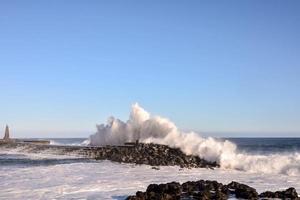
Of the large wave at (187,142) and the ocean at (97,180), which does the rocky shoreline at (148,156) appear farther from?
the ocean at (97,180)

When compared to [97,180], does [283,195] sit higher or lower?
lower

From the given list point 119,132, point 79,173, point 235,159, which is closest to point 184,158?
point 235,159

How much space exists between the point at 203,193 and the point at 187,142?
21673mm

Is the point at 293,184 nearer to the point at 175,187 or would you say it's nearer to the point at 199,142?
the point at 175,187

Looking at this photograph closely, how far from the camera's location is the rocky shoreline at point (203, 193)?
14.6 m

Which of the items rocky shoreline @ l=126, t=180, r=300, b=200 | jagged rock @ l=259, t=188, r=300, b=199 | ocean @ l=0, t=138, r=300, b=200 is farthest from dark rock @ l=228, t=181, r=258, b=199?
ocean @ l=0, t=138, r=300, b=200

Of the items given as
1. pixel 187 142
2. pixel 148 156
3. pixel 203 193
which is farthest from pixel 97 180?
pixel 187 142

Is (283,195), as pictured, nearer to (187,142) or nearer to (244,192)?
(244,192)

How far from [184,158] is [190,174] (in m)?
7.55

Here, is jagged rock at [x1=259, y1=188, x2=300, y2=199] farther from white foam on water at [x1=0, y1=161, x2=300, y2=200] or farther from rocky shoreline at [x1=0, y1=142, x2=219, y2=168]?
rocky shoreline at [x1=0, y1=142, x2=219, y2=168]

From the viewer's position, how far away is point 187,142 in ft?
120

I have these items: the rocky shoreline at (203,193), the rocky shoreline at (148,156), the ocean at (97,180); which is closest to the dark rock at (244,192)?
the rocky shoreline at (203,193)

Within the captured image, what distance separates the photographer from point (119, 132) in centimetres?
5097

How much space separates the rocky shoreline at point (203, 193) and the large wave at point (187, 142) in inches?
490
